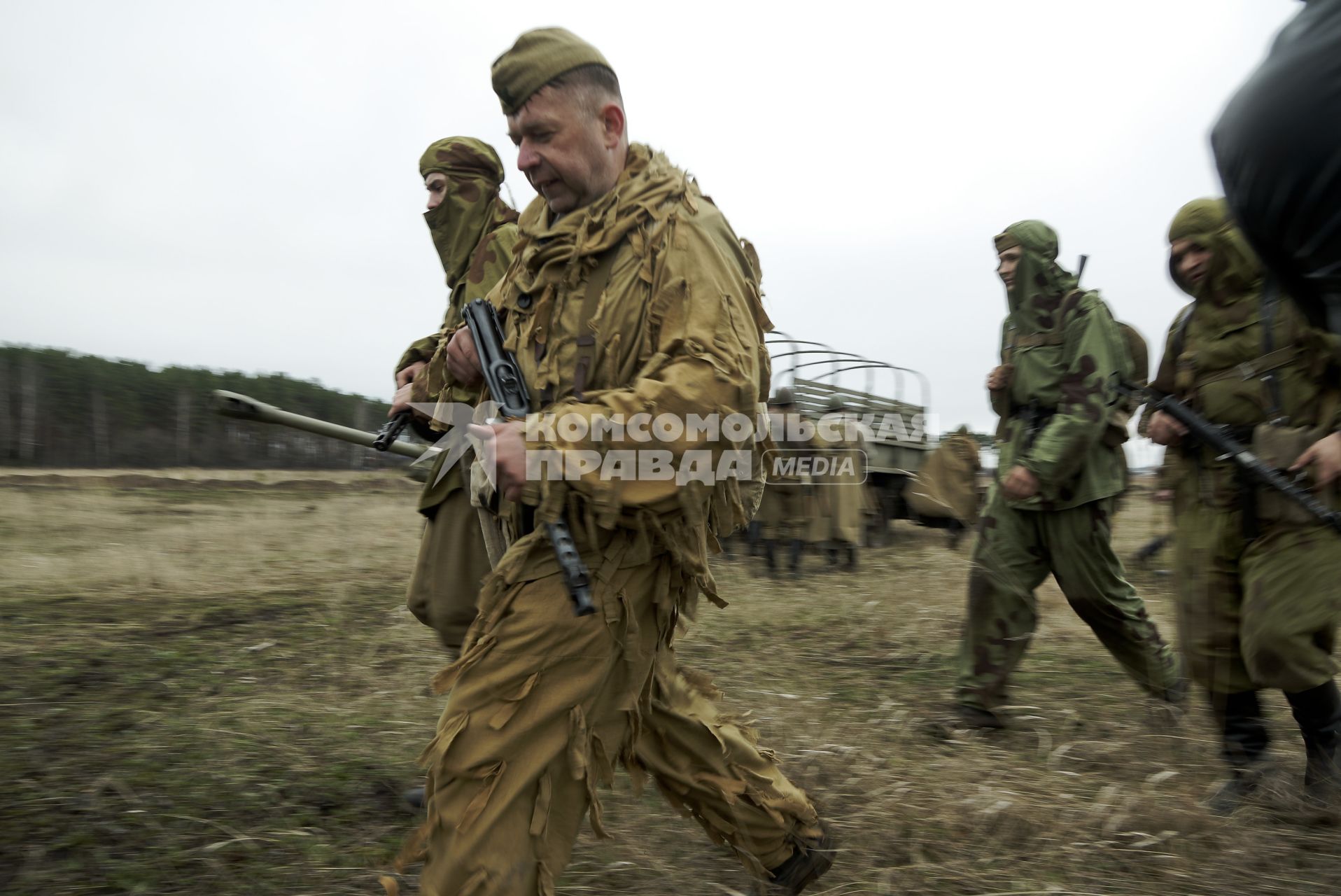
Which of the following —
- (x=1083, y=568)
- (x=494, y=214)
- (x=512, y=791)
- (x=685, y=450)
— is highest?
(x=494, y=214)

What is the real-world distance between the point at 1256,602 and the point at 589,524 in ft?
8.01

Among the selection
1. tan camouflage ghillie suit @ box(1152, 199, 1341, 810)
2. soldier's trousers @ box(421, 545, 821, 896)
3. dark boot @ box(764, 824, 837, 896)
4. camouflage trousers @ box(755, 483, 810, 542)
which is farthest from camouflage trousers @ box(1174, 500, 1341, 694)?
camouflage trousers @ box(755, 483, 810, 542)

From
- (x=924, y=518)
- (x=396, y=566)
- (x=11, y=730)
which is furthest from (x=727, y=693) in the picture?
(x=924, y=518)

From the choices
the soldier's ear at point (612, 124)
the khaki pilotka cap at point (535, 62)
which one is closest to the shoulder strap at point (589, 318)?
the soldier's ear at point (612, 124)

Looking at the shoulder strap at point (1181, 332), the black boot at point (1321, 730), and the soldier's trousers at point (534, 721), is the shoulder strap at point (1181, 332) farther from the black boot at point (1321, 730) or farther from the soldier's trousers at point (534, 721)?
the soldier's trousers at point (534, 721)

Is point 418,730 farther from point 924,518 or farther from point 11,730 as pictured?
point 924,518

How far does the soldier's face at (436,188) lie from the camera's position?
3633 millimetres

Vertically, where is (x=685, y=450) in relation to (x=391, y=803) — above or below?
above

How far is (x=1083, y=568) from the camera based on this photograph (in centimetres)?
410

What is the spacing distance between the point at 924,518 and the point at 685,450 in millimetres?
10410

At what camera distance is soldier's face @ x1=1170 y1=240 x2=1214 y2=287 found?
11.8 ft

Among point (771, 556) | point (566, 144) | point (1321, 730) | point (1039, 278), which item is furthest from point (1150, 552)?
point (566, 144)

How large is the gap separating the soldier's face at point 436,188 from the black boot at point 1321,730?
3346 mm

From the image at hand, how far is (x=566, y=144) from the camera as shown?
2.18 m
